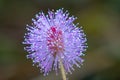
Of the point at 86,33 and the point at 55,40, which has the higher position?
the point at 86,33

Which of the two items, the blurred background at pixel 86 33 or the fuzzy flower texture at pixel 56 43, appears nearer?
the fuzzy flower texture at pixel 56 43

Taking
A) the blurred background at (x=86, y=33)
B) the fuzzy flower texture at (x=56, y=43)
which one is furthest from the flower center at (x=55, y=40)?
the blurred background at (x=86, y=33)

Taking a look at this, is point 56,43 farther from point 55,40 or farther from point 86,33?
point 86,33

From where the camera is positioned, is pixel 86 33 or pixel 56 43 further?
pixel 86 33

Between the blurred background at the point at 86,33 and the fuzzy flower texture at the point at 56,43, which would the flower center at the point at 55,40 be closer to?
the fuzzy flower texture at the point at 56,43

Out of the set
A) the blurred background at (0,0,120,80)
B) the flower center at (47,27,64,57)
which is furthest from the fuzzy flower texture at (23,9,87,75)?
the blurred background at (0,0,120,80)

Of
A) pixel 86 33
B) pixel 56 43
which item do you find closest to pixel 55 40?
pixel 56 43

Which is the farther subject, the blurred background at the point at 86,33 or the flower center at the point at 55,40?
the blurred background at the point at 86,33
